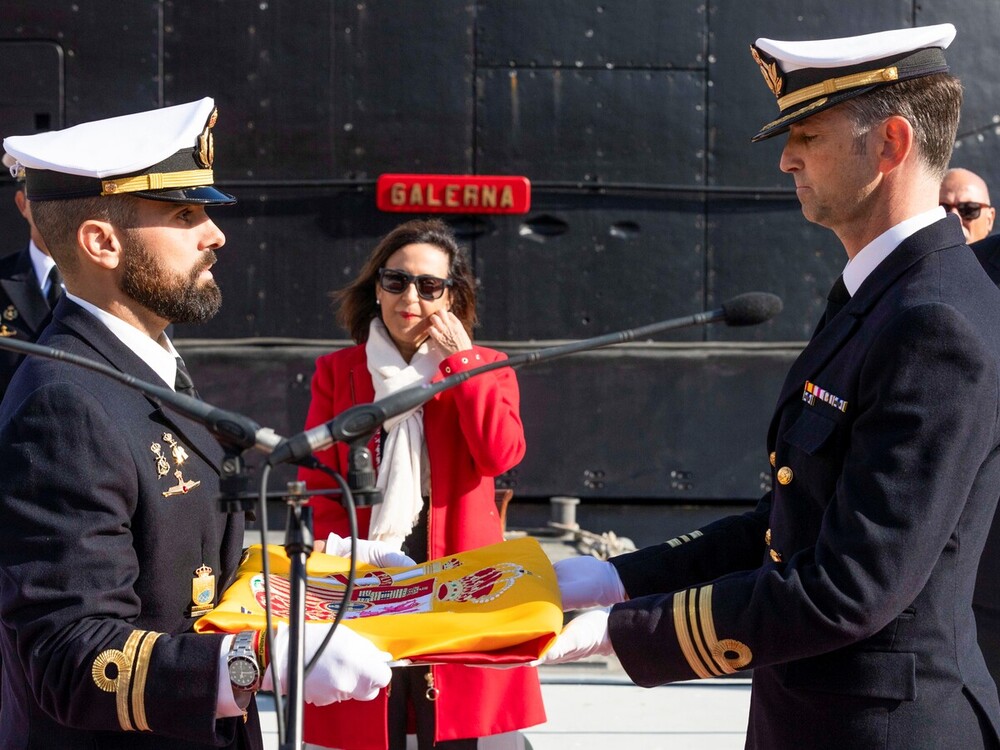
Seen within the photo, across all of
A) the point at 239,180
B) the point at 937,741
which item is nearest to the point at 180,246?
the point at 937,741

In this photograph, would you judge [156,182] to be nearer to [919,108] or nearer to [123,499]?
[123,499]

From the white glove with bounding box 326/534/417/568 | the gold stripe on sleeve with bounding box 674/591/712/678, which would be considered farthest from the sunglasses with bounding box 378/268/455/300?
the gold stripe on sleeve with bounding box 674/591/712/678

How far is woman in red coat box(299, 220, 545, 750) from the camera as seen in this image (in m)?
3.09

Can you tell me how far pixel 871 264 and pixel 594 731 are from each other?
235 centimetres

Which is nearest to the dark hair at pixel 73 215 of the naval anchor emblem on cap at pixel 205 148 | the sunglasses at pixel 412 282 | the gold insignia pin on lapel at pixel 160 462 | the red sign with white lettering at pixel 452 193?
the naval anchor emblem on cap at pixel 205 148

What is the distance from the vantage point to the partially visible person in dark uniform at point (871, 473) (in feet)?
5.53

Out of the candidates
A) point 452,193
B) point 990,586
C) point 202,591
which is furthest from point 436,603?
point 452,193

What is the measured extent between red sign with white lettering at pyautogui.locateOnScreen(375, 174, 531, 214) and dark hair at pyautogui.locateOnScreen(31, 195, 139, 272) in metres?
2.75

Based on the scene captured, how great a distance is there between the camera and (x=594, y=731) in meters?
3.85

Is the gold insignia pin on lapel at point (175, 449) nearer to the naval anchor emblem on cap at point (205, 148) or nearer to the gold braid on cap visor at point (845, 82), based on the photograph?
the naval anchor emblem on cap at point (205, 148)

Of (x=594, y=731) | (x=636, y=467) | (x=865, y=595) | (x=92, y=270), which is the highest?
(x=92, y=270)

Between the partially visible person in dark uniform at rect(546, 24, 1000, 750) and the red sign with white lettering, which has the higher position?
the red sign with white lettering

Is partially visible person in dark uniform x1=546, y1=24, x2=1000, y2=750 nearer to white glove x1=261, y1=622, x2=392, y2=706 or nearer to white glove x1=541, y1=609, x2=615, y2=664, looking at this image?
white glove x1=541, y1=609, x2=615, y2=664

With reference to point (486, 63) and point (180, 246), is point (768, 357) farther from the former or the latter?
point (180, 246)
